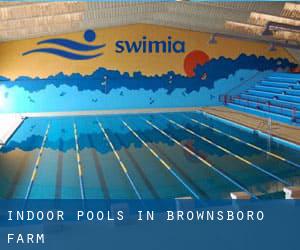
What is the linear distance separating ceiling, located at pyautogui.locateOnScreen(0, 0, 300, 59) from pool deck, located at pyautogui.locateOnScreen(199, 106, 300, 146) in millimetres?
3224

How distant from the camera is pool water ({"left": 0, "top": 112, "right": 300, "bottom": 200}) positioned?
6.42m

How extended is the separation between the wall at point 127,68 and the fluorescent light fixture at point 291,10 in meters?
6.93

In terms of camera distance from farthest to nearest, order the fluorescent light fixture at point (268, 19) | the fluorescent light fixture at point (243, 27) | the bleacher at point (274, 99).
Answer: the fluorescent light fixture at point (243, 27), the bleacher at point (274, 99), the fluorescent light fixture at point (268, 19)

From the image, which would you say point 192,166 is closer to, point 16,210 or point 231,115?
point 16,210

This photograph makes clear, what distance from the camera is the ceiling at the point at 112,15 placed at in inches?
427

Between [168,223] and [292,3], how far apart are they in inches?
291

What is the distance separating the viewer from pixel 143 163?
812 centimetres

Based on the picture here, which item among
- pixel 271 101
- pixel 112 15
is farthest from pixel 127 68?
pixel 271 101

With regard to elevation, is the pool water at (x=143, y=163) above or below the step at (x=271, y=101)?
below

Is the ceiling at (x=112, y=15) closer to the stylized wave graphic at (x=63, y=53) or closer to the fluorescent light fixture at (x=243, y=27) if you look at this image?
the fluorescent light fixture at (x=243, y=27)

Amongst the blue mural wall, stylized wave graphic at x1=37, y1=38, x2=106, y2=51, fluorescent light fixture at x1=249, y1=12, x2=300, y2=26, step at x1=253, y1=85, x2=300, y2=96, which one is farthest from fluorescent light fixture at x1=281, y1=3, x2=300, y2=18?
stylized wave graphic at x1=37, y1=38, x2=106, y2=51

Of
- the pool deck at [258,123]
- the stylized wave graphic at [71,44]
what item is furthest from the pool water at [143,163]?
the stylized wave graphic at [71,44]

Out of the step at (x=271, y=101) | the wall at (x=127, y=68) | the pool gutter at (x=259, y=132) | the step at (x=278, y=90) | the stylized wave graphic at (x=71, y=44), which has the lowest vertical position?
the pool gutter at (x=259, y=132)

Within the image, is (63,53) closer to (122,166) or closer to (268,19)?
(268,19)
